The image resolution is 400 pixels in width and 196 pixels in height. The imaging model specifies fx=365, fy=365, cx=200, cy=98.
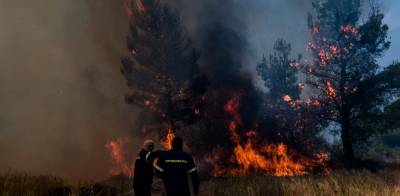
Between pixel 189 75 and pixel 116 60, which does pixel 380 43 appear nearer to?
pixel 189 75

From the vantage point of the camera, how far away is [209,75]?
29.9 m

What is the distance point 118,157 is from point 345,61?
20.3m

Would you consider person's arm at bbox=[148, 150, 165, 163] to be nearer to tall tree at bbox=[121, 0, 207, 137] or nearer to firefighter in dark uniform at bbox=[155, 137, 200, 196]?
firefighter in dark uniform at bbox=[155, 137, 200, 196]

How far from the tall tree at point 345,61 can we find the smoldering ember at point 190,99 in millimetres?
70

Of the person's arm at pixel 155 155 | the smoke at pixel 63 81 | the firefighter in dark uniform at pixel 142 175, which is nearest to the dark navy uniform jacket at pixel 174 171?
the person's arm at pixel 155 155

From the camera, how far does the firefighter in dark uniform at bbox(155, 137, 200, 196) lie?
26.8 feet

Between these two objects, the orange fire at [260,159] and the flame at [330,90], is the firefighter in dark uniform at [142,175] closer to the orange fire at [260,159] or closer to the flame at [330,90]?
the orange fire at [260,159]

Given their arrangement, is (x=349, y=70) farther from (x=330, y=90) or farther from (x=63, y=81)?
(x=63, y=81)

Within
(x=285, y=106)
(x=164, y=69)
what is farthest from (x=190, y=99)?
(x=285, y=106)

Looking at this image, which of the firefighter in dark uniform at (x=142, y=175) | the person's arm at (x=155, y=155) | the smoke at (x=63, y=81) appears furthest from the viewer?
the smoke at (x=63, y=81)

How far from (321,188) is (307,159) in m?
12.3

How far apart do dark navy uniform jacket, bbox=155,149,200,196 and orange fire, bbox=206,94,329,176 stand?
51.0 feet

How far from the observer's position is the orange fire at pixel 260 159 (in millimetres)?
23484

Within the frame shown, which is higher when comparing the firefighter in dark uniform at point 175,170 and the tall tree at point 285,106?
the tall tree at point 285,106
